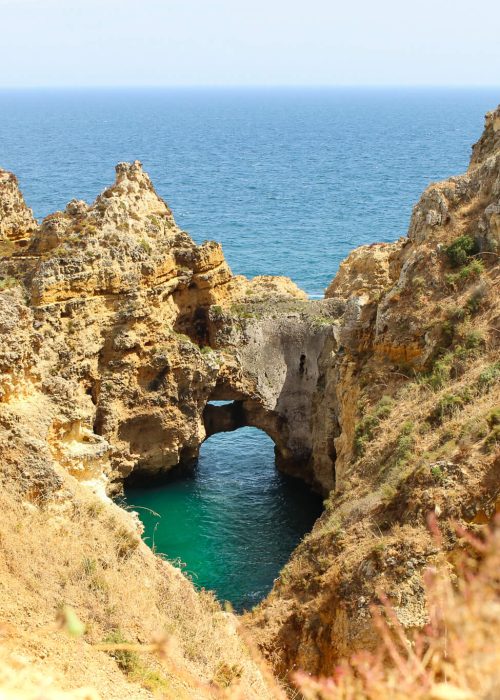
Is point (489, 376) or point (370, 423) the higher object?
point (489, 376)

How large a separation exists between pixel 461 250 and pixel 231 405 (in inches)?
592

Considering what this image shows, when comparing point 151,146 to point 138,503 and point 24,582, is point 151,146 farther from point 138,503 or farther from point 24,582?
point 24,582

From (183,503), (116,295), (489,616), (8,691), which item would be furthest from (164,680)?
(183,503)

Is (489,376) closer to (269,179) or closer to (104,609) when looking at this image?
(104,609)

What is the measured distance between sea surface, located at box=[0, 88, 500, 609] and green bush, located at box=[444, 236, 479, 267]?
12.9m

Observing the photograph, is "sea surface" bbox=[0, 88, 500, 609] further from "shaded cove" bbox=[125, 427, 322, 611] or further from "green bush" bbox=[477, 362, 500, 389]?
"green bush" bbox=[477, 362, 500, 389]

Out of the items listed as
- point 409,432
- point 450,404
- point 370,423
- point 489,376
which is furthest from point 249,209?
point 450,404

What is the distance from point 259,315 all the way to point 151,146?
139834 mm

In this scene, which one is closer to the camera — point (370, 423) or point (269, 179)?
point (370, 423)

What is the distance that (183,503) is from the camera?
3597 centimetres

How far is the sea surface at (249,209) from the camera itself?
3344cm

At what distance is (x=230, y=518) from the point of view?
34938mm

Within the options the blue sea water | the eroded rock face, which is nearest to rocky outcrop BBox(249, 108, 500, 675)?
the eroded rock face

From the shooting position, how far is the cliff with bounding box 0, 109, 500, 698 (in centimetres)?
1802
